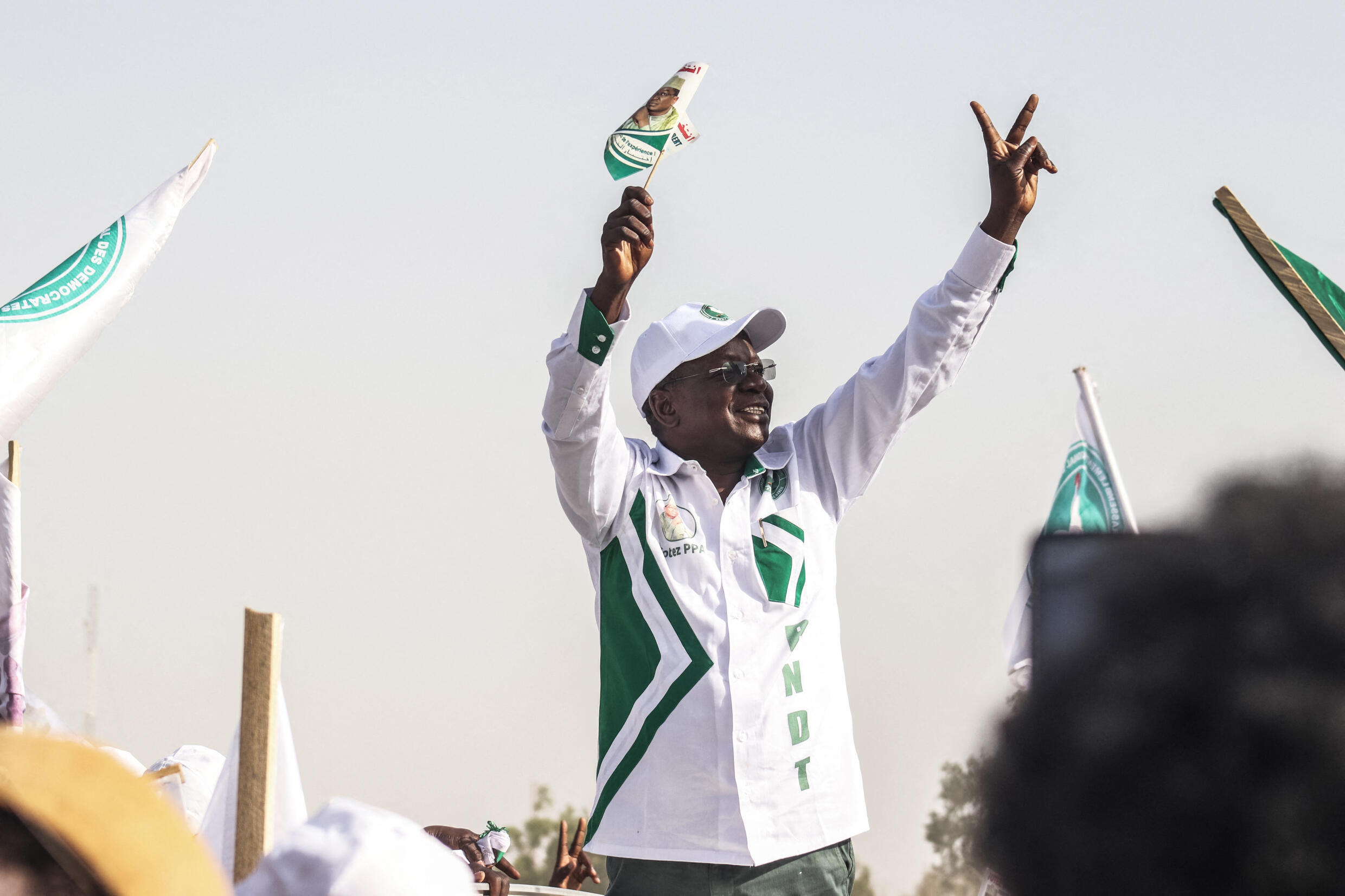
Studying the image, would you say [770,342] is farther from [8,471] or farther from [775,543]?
[8,471]

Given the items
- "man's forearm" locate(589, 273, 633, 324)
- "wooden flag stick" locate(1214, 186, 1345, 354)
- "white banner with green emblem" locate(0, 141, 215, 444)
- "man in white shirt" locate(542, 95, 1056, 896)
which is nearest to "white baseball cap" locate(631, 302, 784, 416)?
"man in white shirt" locate(542, 95, 1056, 896)

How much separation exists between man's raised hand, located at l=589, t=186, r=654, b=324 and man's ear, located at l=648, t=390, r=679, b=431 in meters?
0.43

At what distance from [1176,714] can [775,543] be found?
3.08m

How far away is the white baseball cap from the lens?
416cm

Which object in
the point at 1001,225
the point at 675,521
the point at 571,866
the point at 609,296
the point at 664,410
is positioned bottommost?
the point at 571,866

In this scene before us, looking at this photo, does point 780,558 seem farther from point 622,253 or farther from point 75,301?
point 75,301

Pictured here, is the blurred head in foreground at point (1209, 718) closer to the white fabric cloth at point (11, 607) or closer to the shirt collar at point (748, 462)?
the shirt collar at point (748, 462)

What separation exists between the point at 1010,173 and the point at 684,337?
97cm

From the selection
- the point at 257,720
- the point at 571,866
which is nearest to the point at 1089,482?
the point at 571,866

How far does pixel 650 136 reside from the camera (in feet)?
13.8

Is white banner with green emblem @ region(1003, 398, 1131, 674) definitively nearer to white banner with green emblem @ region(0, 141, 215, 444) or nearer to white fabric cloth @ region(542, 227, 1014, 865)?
white fabric cloth @ region(542, 227, 1014, 865)

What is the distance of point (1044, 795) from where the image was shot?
2.73 feet

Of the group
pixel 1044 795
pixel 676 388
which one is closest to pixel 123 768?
pixel 1044 795

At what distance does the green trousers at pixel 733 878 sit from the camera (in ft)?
11.6
